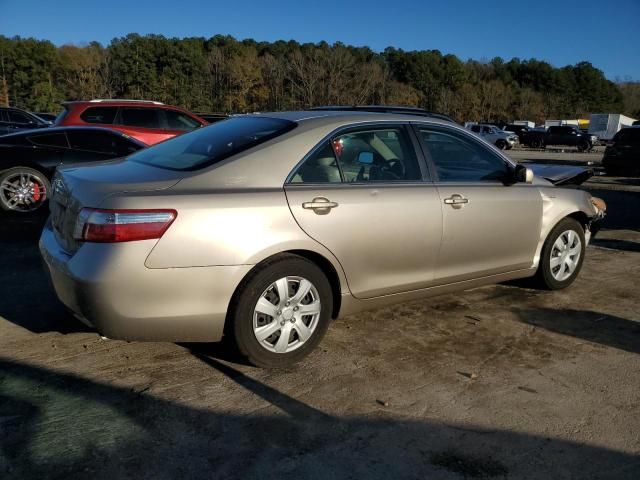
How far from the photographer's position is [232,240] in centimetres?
315

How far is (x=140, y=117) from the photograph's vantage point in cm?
1145

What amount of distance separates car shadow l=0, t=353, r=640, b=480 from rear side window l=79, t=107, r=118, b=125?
889 centimetres

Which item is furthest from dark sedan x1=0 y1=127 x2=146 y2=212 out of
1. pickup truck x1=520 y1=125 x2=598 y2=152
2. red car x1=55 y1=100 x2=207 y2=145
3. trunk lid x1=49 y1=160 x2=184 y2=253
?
pickup truck x1=520 y1=125 x2=598 y2=152

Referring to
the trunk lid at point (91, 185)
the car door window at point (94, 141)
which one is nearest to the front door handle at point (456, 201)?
the trunk lid at point (91, 185)

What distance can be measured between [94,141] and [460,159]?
587 centimetres

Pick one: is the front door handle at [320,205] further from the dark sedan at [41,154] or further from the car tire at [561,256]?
the dark sedan at [41,154]

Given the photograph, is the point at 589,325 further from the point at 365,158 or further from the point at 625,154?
the point at 625,154

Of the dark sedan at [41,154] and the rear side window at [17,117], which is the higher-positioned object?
the rear side window at [17,117]

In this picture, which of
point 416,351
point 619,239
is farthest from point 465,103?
point 416,351

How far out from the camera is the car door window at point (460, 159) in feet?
13.9

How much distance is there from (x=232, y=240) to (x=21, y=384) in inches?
56.6

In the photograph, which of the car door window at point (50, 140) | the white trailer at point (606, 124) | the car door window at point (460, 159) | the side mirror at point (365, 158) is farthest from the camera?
the white trailer at point (606, 124)

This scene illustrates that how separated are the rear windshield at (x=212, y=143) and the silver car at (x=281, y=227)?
0.06ft

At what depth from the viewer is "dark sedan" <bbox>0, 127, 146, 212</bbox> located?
7.60 meters
